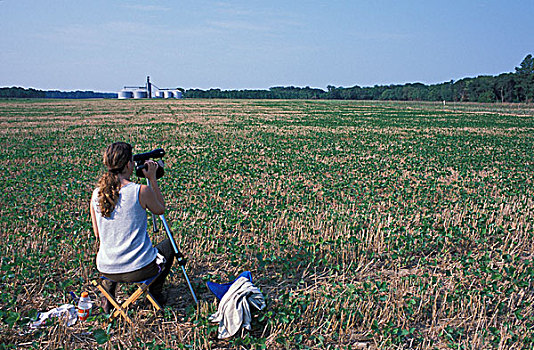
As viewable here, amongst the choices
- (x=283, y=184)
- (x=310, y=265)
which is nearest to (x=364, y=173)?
(x=283, y=184)

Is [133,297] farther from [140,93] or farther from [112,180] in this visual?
[140,93]

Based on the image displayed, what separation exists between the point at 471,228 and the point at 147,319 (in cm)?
568

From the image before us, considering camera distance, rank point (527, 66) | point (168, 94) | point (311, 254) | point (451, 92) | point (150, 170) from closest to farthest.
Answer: point (150, 170) → point (311, 254) → point (527, 66) → point (451, 92) → point (168, 94)

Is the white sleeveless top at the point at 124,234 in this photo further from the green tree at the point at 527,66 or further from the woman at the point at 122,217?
the green tree at the point at 527,66

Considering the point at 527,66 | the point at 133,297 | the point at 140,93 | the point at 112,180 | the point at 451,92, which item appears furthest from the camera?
the point at 140,93

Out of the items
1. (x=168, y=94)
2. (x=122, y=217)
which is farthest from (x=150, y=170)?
(x=168, y=94)

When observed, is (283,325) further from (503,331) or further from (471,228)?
(471,228)

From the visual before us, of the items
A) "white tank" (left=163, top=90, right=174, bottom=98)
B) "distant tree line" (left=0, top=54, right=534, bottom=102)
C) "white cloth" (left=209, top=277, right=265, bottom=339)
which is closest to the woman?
"white cloth" (left=209, top=277, right=265, bottom=339)

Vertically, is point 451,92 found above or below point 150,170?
above

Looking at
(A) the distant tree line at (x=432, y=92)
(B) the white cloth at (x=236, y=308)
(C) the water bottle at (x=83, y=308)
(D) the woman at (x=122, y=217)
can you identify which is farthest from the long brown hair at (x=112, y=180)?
(A) the distant tree line at (x=432, y=92)

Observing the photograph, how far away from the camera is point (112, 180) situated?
368cm

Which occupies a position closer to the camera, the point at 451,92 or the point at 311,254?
the point at 311,254

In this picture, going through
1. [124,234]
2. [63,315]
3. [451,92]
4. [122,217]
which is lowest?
[63,315]

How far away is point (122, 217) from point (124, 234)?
17 cm
